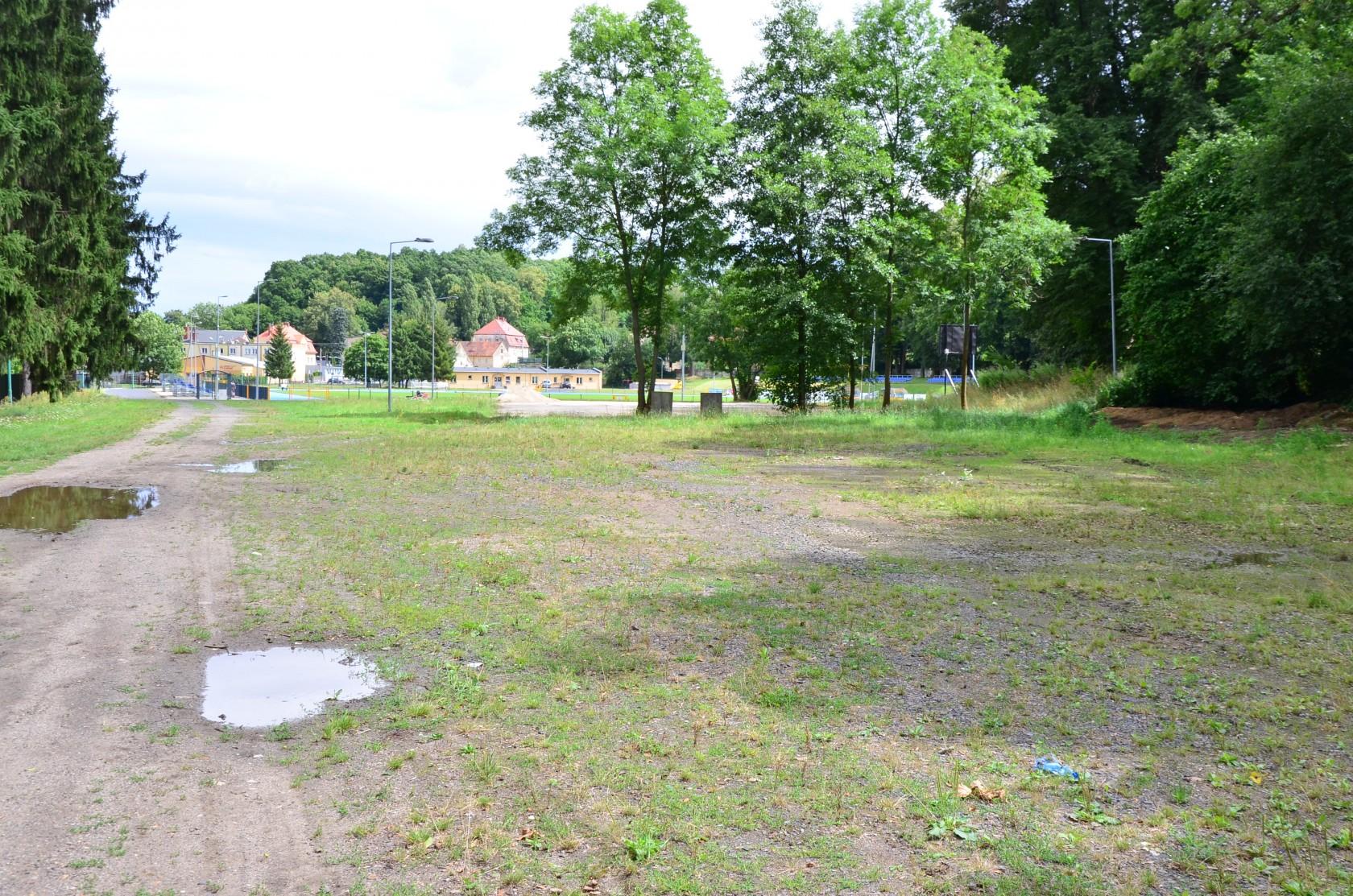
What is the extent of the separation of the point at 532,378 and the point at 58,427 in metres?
121

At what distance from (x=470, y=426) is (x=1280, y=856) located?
30690 millimetres

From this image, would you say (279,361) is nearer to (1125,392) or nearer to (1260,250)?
(1125,392)

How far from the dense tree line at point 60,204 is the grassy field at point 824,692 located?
2214 cm

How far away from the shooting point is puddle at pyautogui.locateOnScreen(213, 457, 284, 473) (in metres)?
18.3

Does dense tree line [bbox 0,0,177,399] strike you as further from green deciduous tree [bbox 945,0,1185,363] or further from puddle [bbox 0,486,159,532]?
green deciduous tree [bbox 945,0,1185,363]

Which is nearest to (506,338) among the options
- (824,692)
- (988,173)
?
(988,173)

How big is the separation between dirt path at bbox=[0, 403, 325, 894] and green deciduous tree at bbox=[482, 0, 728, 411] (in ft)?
93.3

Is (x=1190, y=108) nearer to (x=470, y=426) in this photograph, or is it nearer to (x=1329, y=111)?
(x=1329, y=111)

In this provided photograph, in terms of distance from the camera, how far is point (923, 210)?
37000mm

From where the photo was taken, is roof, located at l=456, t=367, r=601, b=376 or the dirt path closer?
the dirt path

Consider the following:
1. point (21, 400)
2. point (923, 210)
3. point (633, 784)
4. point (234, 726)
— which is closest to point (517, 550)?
point (234, 726)

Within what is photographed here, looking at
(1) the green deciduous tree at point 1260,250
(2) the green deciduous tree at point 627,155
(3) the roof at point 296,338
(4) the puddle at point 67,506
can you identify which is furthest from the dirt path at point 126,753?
(3) the roof at point 296,338

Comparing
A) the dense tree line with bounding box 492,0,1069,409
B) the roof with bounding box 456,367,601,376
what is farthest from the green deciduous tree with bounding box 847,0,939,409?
the roof with bounding box 456,367,601,376

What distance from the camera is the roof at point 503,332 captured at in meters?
176
